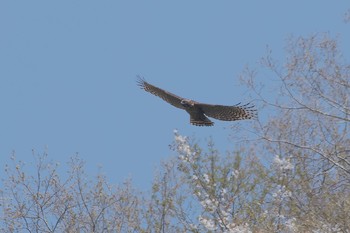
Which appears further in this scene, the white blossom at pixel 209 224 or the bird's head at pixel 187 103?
the bird's head at pixel 187 103

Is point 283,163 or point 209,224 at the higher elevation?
point 283,163

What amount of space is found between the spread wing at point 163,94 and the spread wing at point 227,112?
23.7 inches

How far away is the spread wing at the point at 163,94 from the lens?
51.9 ft

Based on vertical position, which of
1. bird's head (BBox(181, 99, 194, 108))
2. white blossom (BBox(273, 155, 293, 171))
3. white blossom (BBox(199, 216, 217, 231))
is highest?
bird's head (BBox(181, 99, 194, 108))

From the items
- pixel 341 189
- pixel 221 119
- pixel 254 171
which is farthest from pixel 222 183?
pixel 341 189

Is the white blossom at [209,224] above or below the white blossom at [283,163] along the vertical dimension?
below

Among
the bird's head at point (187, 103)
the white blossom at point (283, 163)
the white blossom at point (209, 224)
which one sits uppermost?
the bird's head at point (187, 103)

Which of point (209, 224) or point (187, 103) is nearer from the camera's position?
point (209, 224)

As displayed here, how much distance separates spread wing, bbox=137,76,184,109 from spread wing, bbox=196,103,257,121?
0.60 meters

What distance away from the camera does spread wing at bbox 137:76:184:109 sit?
1580 cm

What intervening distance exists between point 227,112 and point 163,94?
5.07ft

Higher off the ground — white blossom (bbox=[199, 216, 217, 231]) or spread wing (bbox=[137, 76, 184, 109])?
spread wing (bbox=[137, 76, 184, 109])

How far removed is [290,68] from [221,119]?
7.41 ft

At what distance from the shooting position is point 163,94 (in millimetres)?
16078
